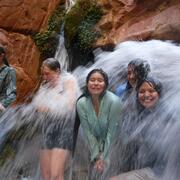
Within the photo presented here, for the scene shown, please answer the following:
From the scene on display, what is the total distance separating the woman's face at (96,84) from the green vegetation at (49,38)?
683 cm

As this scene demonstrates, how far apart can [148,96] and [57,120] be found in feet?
3.67

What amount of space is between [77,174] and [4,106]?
139cm

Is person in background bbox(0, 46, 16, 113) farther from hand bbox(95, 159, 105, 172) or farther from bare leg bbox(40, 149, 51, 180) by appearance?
hand bbox(95, 159, 105, 172)

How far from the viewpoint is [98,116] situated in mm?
4926

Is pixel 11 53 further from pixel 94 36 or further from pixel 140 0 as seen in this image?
pixel 140 0

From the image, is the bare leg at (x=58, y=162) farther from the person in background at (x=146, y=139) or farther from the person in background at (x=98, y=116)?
the person in background at (x=146, y=139)

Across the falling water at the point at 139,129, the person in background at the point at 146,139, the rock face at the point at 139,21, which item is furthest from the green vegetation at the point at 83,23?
the person in background at the point at 146,139

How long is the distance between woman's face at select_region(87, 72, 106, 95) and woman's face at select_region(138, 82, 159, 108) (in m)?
0.45

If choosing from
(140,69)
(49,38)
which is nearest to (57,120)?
(140,69)

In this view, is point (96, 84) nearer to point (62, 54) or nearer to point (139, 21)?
point (139, 21)

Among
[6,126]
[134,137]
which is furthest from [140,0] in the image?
[134,137]

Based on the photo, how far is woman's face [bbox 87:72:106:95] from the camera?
4.92 meters

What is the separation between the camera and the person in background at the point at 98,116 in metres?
4.88

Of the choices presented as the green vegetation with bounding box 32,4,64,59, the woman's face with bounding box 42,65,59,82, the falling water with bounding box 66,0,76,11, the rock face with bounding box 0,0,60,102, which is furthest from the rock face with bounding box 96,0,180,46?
the woman's face with bounding box 42,65,59,82
